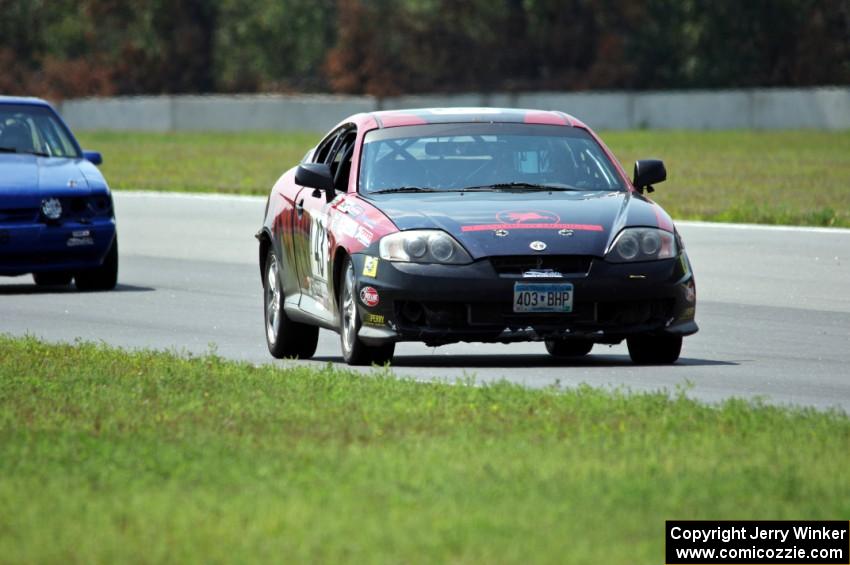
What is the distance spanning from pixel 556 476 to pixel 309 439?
4.35 ft

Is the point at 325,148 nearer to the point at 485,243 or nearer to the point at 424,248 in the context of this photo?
the point at 424,248

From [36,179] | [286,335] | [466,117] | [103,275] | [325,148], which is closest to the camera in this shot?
[466,117]

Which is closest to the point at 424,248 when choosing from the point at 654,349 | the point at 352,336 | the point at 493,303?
the point at 493,303

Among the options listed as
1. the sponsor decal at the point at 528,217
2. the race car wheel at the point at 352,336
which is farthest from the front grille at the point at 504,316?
the sponsor decal at the point at 528,217

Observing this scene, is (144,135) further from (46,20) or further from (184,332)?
(184,332)

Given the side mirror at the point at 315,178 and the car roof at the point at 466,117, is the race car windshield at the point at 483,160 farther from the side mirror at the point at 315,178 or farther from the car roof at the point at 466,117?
the side mirror at the point at 315,178

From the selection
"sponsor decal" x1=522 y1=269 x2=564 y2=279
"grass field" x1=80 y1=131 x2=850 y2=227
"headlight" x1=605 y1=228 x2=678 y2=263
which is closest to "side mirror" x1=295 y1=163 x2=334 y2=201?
"sponsor decal" x1=522 y1=269 x2=564 y2=279

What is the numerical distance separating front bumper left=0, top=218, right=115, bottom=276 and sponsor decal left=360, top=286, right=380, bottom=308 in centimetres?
692

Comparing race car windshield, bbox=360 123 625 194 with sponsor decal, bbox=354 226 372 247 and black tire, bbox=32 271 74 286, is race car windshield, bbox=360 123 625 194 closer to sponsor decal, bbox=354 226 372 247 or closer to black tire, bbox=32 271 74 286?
sponsor decal, bbox=354 226 372 247

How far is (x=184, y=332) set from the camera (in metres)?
14.4

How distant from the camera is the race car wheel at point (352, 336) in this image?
37.5ft

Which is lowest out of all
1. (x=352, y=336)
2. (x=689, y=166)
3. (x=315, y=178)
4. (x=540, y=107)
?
(x=540, y=107)

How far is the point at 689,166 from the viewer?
1471 inches

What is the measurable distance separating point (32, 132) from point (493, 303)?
28.8ft
